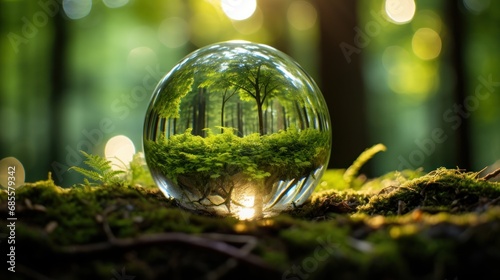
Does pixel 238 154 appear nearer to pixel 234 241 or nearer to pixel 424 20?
pixel 234 241

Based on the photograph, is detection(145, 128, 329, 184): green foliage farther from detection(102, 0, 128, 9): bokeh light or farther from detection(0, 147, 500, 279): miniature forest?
detection(102, 0, 128, 9): bokeh light

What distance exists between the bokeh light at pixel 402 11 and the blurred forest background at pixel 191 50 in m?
0.07

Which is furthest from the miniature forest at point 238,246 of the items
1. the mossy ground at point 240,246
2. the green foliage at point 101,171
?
the green foliage at point 101,171

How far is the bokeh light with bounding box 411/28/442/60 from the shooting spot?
21.7 m

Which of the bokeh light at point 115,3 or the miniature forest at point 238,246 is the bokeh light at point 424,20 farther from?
the miniature forest at point 238,246

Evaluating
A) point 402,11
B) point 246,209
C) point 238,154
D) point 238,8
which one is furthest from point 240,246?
point 402,11

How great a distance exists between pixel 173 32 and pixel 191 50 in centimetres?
265

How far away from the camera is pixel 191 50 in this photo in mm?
22578

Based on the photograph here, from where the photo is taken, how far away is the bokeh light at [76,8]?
18.8 m

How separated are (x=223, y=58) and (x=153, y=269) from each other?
2.16 m

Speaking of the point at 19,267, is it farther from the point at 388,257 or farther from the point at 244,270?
the point at 388,257

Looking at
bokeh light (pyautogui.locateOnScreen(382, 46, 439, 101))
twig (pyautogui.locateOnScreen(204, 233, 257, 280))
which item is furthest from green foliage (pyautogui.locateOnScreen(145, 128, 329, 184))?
bokeh light (pyautogui.locateOnScreen(382, 46, 439, 101))

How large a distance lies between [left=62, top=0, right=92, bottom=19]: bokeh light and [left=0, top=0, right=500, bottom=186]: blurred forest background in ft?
0.33

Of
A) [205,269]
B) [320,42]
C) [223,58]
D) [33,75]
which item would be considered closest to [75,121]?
[33,75]
